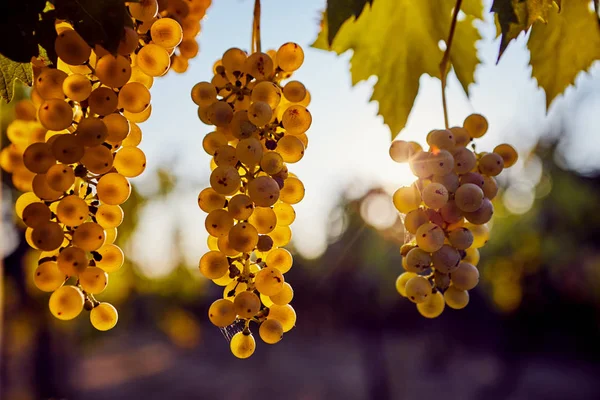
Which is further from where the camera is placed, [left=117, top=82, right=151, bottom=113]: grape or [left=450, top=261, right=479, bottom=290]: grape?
[left=450, top=261, right=479, bottom=290]: grape

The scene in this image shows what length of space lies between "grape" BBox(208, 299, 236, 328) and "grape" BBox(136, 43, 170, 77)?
0.23 metres

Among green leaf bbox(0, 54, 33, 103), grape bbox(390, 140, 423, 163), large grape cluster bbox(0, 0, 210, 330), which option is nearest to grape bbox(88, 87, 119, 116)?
large grape cluster bbox(0, 0, 210, 330)

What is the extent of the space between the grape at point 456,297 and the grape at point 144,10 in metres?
0.48

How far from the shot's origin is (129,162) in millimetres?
536

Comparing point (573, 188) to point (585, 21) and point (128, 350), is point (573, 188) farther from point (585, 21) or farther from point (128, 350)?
point (128, 350)

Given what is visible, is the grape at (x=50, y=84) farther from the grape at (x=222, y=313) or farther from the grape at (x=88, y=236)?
the grape at (x=222, y=313)

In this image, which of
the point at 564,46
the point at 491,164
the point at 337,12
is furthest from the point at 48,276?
the point at 564,46

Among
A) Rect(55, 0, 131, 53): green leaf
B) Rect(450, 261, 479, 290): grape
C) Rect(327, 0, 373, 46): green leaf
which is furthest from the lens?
Rect(450, 261, 479, 290): grape

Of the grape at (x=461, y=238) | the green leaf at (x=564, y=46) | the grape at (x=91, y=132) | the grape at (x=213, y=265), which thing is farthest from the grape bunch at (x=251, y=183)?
the green leaf at (x=564, y=46)

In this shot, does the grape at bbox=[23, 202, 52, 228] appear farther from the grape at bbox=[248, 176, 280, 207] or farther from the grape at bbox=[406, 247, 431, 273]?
the grape at bbox=[406, 247, 431, 273]

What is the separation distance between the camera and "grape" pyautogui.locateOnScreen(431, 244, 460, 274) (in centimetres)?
64

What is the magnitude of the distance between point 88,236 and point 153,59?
179mm

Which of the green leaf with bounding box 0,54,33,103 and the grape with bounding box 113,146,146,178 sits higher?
the green leaf with bounding box 0,54,33,103

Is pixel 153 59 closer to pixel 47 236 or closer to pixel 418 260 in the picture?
pixel 47 236
